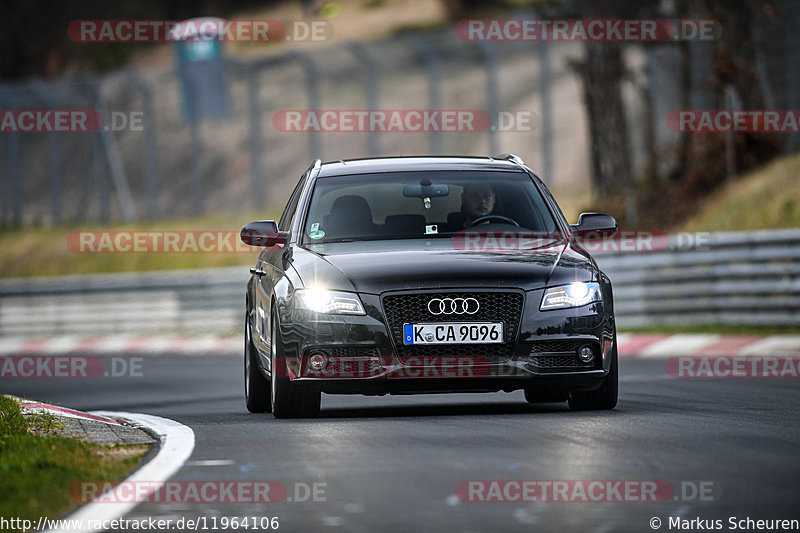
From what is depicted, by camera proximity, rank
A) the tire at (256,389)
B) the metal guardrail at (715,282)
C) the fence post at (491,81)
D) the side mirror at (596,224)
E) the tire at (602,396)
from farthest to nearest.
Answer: the fence post at (491,81), the metal guardrail at (715,282), the tire at (256,389), the side mirror at (596,224), the tire at (602,396)

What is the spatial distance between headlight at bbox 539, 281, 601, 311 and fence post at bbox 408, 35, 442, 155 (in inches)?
740

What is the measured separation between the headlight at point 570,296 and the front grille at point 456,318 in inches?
7.8

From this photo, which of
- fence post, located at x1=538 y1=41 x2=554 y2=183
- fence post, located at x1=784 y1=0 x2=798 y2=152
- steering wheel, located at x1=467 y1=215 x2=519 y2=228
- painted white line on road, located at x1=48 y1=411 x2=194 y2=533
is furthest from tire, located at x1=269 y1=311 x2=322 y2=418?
fence post, located at x1=538 y1=41 x2=554 y2=183

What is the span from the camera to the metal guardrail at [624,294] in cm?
1942

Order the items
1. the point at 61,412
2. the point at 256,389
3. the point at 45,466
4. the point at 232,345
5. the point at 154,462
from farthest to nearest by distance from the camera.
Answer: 1. the point at 232,345
2. the point at 256,389
3. the point at 61,412
4. the point at 154,462
5. the point at 45,466

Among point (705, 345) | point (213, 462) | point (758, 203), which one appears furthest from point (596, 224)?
point (758, 203)

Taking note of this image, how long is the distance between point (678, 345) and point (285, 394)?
30.3 ft

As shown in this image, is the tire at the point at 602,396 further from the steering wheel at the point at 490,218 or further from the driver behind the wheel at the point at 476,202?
the driver behind the wheel at the point at 476,202

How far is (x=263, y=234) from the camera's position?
11781mm

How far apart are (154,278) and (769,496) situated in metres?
22.3

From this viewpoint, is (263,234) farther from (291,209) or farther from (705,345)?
(705,345)

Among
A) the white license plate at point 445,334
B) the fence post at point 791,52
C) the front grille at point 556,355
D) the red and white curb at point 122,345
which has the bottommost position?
the red and white curb at point 122,345

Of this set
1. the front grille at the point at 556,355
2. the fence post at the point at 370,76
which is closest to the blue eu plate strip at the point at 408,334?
the front grille at the point at 556,355

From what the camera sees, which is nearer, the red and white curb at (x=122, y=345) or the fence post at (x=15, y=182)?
the red and white curb at (x=122, y=345)
